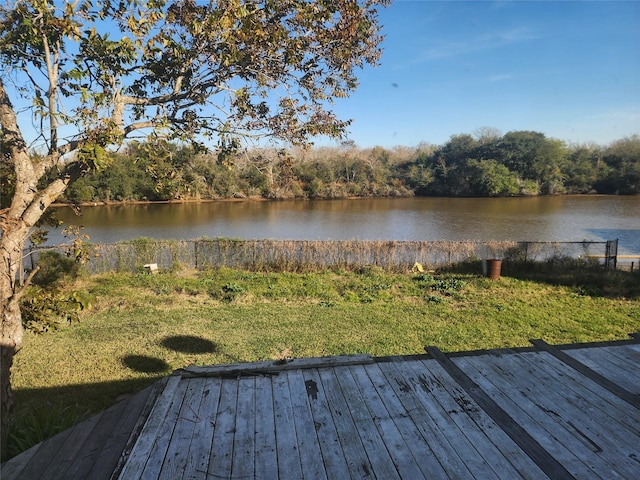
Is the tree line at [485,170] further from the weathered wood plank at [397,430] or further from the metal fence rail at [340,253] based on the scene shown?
the weathered wood plank at [397,430]

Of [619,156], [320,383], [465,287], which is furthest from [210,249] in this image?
[619,156]

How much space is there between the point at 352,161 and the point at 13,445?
57.2m

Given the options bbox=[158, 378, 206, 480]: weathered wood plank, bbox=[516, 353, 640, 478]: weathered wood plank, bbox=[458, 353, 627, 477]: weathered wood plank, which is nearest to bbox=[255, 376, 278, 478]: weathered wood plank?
bbox=[158, 378, 206, 480]: weathered wood plank

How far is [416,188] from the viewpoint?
199ft

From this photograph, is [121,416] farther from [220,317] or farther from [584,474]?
[220,317]

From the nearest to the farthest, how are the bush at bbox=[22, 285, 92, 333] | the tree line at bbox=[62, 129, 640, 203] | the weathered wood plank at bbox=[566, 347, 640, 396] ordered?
1. the weathered wood plank at bbox=[566, 347, 640, 396]
2. the bush at bbox=[22, 285, 92, 333]
3. the tree line at bbox=[62, 129, 640, 203]

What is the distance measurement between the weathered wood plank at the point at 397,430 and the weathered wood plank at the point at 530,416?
2.38ft

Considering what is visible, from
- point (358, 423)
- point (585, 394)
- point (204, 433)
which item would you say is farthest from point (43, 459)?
point (585, 394)

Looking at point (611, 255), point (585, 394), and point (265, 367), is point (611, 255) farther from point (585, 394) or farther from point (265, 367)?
point (265, 367)

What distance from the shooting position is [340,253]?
13.5 metres

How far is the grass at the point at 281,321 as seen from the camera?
586 cm

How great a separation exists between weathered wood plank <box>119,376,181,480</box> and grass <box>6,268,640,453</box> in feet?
6.29

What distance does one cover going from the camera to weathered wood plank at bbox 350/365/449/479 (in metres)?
2.23

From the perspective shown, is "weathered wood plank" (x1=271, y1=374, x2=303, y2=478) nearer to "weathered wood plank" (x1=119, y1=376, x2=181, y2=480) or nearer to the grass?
"weathered wood plank" (x1=119, y1=376, x2=181, y2=480)
